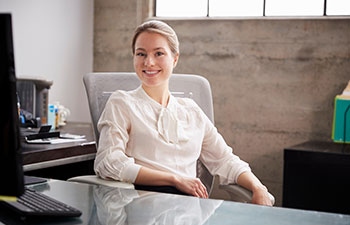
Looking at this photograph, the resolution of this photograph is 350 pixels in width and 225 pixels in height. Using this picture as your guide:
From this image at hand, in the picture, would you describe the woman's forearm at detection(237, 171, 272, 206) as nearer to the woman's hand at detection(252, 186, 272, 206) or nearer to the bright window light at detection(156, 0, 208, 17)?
the woman's hand at detection(252, 186, 272, 206)

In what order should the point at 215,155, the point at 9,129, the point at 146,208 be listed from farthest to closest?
the point at 215,155
the point at 146,208
the point at 9,129

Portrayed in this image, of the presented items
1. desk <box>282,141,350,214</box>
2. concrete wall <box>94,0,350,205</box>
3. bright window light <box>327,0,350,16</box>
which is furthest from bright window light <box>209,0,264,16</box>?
desk <box>282,141,350,214</box>

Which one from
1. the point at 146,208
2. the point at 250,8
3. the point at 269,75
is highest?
the point at 250,8

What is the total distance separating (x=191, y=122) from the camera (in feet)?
6.54

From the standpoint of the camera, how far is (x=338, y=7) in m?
3.66

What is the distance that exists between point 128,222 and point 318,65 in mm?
2931

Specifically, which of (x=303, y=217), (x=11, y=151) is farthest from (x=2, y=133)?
(x=303, y=217)

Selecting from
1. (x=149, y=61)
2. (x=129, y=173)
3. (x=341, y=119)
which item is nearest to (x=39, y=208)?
(x=129, y=173)

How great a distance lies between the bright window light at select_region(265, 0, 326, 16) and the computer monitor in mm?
3430

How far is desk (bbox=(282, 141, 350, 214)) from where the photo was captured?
2.87 m

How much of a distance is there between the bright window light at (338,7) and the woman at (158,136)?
210 cm

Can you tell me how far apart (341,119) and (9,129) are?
296 centimetres

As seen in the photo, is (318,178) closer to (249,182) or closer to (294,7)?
(249,182)

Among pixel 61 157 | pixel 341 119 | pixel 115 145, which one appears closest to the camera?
pixel 115 145
